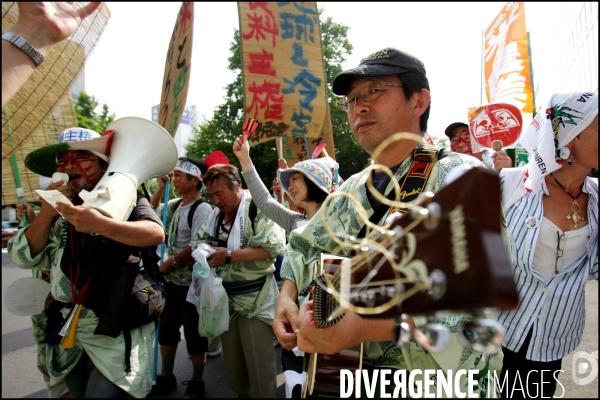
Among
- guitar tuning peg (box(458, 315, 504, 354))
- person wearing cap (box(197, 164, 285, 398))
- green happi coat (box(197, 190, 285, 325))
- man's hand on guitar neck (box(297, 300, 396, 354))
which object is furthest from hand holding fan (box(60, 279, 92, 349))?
guitar tuning peg (box(458, 315, 504, 354))

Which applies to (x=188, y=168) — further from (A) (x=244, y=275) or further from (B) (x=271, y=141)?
(B) (x=271, y=141)

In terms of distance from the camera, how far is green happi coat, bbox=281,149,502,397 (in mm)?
1120

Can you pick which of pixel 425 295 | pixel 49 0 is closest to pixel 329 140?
pixel 49 0

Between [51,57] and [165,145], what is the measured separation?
105 cm

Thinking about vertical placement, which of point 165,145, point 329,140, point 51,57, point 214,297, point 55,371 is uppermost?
point 51,57

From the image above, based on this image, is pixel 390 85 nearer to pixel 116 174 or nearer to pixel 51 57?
pixel 116 174

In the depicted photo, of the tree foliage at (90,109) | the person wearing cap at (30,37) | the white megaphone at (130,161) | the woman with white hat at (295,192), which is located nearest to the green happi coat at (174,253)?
the woman with white hat at (295,192)

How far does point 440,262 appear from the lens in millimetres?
736

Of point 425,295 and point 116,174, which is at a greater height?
point 116,174

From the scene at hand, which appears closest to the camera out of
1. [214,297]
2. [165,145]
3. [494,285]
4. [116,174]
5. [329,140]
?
[494,285]

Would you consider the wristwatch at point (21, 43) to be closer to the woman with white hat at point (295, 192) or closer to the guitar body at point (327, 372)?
the woman with white hat at point (295, 192)

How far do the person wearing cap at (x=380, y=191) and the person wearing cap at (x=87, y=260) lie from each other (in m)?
1.08

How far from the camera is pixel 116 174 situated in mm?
2061

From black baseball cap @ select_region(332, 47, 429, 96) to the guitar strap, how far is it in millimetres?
340
